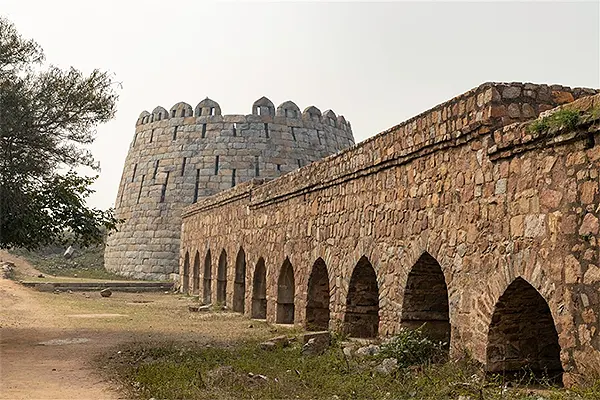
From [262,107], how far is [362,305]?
79.2 feet

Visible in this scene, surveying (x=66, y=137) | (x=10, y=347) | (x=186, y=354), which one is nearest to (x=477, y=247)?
(x=186, y=354)

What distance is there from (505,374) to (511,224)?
1537 millimetres

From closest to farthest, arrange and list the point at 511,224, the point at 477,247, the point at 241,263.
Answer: the point at 511,224, the point at 477,247, the point at 241,263

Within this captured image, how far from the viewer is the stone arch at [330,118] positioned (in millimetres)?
36319

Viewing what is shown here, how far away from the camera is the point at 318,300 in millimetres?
13117

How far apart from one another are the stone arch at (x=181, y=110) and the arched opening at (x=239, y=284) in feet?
57.3

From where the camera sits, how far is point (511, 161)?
6.97m

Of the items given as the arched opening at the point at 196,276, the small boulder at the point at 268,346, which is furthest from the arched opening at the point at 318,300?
the arched opening at the point at 196,276

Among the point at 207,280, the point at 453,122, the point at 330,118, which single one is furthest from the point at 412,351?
the point at 330,118

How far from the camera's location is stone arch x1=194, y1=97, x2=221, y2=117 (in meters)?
34.5

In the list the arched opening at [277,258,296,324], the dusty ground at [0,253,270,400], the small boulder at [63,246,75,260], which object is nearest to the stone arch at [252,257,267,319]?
the dusty ground at [0,253,270,400]

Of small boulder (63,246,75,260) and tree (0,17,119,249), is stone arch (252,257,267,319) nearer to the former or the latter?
tree (0,17,119,249)

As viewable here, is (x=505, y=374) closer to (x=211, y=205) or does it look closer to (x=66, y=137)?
(x=66, y=137)

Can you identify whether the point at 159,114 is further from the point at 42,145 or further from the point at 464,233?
the point at 464,233
